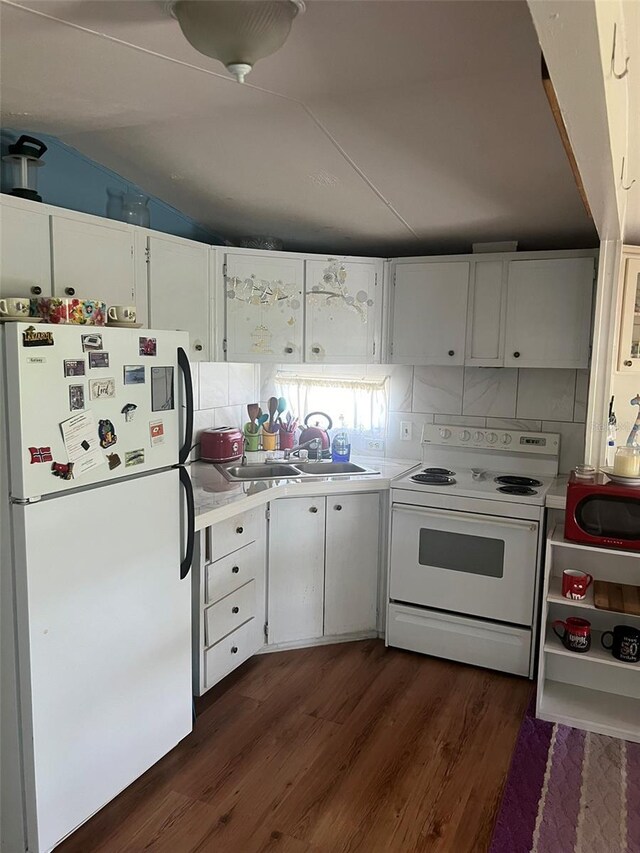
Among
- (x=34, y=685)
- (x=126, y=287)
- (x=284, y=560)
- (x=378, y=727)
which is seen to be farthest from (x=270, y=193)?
(x=378, y=727)

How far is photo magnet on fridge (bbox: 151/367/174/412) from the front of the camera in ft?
7.18

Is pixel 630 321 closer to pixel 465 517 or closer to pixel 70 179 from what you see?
pixel 465 517

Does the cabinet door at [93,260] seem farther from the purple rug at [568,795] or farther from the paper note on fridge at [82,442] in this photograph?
the purple rug at [568,795]

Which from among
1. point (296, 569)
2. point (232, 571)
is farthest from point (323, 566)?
point (232, 571)

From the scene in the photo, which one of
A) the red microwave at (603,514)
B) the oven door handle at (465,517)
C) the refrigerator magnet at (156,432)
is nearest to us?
the refrigerator magnet at (156,432)

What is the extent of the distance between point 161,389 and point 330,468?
1.54 meters

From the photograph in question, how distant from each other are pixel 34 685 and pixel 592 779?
202 centimetres

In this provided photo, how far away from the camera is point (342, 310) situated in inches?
137

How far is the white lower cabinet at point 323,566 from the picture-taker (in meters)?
3.20

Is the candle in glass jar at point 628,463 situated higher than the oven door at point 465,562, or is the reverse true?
the candle in glass jar at point 628,463

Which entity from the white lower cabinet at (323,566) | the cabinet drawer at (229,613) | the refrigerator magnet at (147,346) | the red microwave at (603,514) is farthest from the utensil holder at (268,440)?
the red microwave at (603,514)

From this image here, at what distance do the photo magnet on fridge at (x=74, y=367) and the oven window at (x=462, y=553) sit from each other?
195 centimetres

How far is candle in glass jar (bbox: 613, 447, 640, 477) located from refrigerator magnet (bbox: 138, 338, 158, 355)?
6.48 feet

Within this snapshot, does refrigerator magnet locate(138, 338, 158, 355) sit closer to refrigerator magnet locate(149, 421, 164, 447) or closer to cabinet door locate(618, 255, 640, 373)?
refrigerator magnet locate(149, 421, 164, 447)
